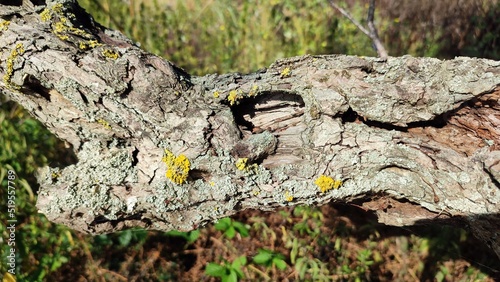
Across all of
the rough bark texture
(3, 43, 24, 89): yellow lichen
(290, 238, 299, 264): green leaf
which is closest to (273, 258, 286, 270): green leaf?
(290, 238, 299, 264): green leaf

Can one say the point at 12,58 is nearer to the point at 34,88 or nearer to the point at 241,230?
the point at 34,88

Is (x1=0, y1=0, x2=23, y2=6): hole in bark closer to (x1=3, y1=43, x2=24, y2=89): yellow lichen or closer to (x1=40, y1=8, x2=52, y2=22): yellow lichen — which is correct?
(x1=40, y1=8, x2=52, y2=22): yellow lichen

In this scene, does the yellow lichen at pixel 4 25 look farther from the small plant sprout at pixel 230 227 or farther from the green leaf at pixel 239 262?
the green leaf at pixel 239 262

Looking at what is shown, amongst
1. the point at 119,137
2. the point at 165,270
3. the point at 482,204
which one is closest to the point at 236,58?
the point at 165,270

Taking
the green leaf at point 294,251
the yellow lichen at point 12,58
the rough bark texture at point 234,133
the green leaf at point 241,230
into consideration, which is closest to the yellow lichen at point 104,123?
the rough bark texture at point 234,133

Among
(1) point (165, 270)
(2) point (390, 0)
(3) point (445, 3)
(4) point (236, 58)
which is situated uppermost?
(2) point (390, 0)

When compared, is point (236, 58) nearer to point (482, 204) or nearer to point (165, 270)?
point (165, 270)

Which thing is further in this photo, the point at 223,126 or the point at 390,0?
the point at 390,0
